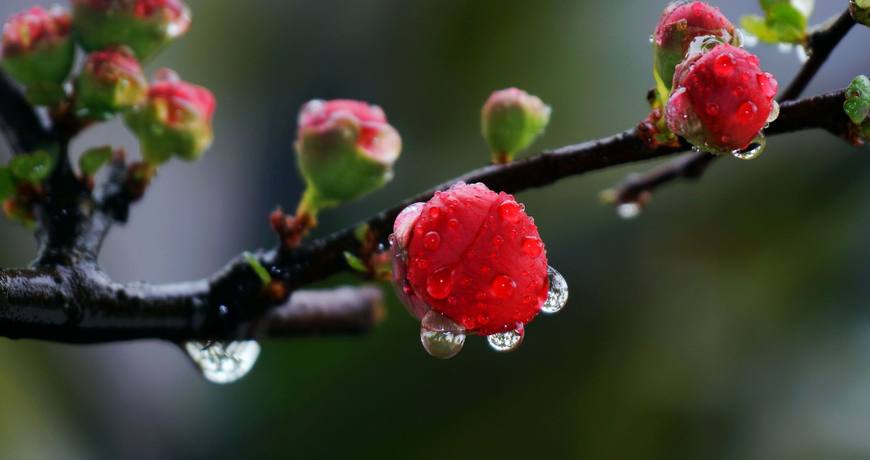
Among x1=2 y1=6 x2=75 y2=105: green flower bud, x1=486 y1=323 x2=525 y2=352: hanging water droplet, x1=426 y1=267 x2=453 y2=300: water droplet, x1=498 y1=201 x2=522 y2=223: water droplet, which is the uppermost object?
x1=2 y1=6 x2=75 y2=105: green flower bud

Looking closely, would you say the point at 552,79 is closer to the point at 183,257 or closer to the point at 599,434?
the point at 599,434

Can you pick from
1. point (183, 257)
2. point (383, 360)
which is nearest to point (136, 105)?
point (383, 360)

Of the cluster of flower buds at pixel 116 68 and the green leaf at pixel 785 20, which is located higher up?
the cluster of flower buds at pixel 116 68

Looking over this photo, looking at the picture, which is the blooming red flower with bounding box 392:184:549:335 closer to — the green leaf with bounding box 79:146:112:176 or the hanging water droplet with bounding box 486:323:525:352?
the hanging water droplet with bounding box 486:323:525:352

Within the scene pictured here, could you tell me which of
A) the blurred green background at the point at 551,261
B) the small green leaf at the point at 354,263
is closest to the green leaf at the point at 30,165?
the small green leaf at the point at 354,263

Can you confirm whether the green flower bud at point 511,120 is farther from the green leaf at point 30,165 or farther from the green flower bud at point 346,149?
the green leaf at point 30,165

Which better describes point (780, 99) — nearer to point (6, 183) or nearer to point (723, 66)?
point (723, 66)

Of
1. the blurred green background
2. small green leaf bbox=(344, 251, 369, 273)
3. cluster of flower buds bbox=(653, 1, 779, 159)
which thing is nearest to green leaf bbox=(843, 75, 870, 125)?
cluster of flower buds bbox=(653, 1, 779, 159)
